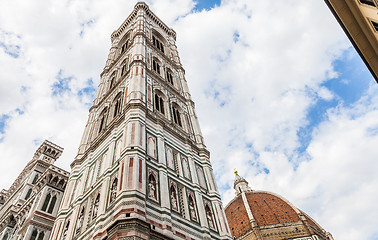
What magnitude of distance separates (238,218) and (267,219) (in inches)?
205

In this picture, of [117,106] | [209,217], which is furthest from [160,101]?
[209,217]

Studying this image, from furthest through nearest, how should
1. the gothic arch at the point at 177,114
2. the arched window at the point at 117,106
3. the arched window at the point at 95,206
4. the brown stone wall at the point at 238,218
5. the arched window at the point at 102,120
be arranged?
the brown stone wall at the point at 238,218 → the gothic arch at the point at 177,114 → the arched window at the point at 102,120 → the arched window at the point at 117,106 → the arched window at the point at 95,206

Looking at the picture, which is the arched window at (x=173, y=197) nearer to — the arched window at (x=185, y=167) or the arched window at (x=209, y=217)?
the arched window at (x=185, y=167)

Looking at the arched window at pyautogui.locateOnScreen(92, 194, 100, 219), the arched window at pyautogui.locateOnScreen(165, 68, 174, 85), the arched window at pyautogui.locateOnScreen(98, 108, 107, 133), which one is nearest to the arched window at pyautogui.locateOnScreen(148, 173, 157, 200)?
the arched window at pyautogui.locateOnScreen(92, 194, 100, 219)

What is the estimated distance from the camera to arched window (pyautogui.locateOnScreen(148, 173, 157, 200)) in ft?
31.4

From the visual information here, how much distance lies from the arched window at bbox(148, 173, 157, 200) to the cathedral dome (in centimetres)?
3763

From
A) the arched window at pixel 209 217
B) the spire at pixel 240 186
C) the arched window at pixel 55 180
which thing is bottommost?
the arched window at pixel 209 217

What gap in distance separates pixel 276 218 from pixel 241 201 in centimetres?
787

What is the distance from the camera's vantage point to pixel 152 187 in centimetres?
995

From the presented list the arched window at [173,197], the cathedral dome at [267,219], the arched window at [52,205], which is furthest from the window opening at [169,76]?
the cathedral dome at [267,219]

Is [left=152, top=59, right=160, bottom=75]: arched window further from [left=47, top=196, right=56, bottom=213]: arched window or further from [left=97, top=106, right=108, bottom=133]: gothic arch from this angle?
[left=47, top=196, right=56, bottom=213]: arched window

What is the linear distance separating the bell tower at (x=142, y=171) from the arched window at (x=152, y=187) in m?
0.04

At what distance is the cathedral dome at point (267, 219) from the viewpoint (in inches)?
1695

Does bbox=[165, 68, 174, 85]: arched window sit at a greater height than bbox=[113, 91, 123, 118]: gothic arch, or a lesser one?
greater
